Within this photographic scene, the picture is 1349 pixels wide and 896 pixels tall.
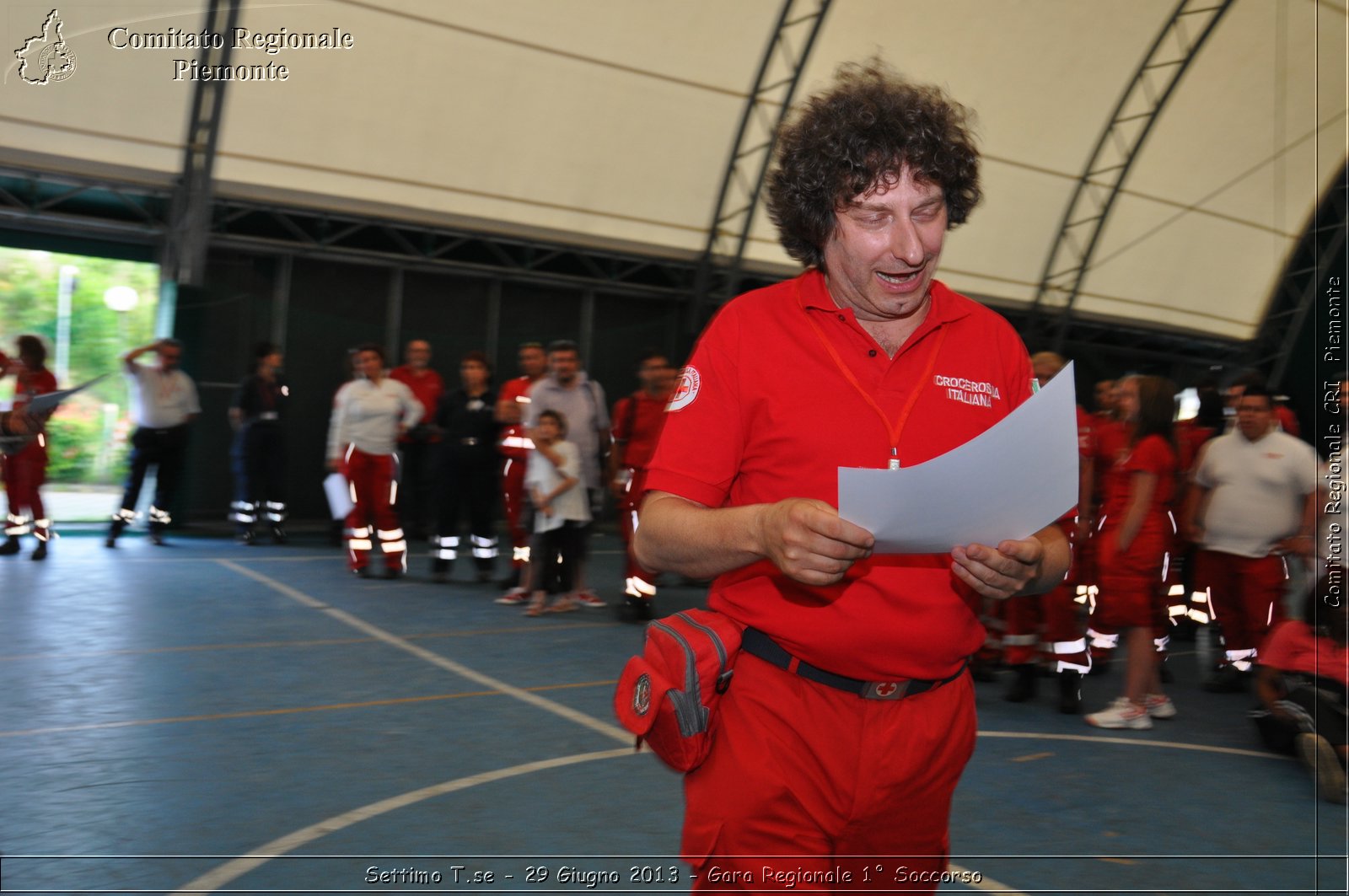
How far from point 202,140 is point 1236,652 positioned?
39.8 ft

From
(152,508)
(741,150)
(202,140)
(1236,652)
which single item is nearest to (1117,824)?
(1236,652)

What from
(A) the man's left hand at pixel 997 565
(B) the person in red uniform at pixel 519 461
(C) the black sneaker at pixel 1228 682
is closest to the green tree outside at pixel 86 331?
(B) the person in red uniform at pixel 519 461

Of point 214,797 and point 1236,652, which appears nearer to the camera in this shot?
point 214,797

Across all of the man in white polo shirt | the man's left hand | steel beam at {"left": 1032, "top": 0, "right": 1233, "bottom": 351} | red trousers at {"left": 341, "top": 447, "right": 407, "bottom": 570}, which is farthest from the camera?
steel beam at {"left": 1032, "top": 0, "right": 1233, "bottom": 351}

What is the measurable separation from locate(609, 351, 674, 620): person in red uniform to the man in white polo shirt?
18.6 ft

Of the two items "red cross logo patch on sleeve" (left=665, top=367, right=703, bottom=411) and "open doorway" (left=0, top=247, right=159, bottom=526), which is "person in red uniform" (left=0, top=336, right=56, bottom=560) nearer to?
"open doorway" (left=0, top=247, right=159, bottom=526)

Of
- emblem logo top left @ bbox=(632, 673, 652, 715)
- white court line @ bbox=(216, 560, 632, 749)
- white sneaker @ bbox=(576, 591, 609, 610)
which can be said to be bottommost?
white court line @ bbox=(216, 560, 632, 749)

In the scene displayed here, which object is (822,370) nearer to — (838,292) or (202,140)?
(838,292)

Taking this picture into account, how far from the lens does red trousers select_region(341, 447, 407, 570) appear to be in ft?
35.0

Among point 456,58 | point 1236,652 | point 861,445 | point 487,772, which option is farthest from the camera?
point 456,58

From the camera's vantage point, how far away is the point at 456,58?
14242 millimetres

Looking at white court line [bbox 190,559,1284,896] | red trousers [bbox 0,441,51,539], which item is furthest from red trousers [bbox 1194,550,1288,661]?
red trousers [bbox 0,441,51,539]

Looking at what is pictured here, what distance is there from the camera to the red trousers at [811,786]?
6.49 feet

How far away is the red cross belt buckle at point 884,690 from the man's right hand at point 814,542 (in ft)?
1.36
